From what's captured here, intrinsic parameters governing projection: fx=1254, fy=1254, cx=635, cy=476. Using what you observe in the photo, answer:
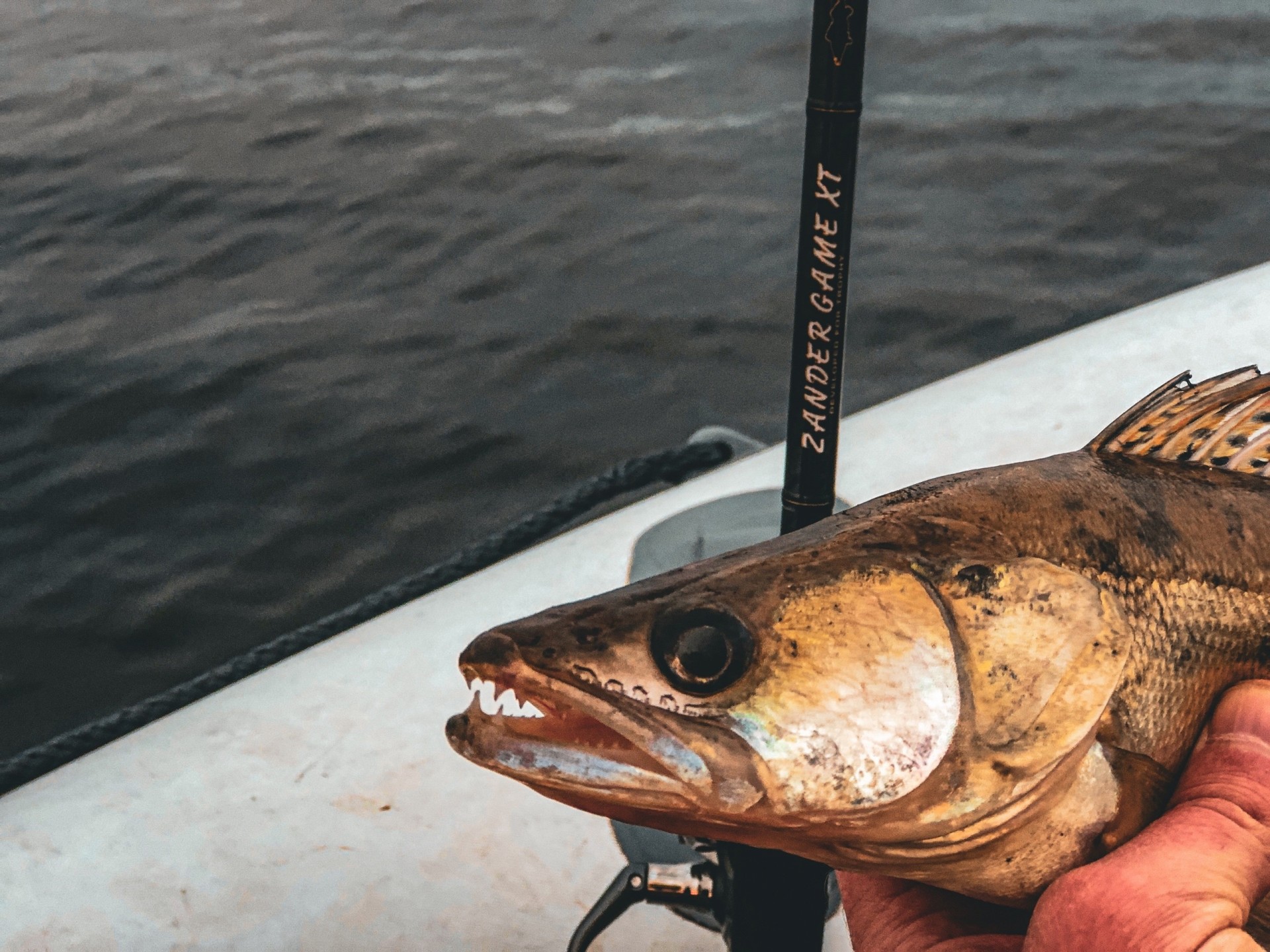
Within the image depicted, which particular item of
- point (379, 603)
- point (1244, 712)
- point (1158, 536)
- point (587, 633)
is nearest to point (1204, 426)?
point (1158, 536)

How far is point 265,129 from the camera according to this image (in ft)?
29.6

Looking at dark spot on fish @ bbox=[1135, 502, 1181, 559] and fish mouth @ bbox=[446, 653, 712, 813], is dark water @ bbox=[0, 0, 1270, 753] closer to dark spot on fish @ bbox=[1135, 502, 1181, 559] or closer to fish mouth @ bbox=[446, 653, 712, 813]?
fish mouth @ bbox=[446, 653, 712, 813]

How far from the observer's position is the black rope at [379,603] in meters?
2.83

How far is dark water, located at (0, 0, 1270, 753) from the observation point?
231 inches

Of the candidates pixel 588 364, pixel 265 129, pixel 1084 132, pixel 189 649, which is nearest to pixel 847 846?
pixel 189 649

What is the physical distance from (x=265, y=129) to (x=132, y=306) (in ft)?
7.66

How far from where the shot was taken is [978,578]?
4.46 feet

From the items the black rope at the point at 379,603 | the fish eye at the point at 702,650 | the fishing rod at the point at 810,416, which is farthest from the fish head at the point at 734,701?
the black rope at the point at 379,603

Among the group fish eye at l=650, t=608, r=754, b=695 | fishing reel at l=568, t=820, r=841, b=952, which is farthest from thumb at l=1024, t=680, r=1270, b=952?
fishing reel at l=568, t=820, r=841, b=952

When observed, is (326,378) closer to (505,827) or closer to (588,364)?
(588,364)

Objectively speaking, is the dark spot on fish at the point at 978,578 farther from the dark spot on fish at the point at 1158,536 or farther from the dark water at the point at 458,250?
the dark water at the point at 458,250

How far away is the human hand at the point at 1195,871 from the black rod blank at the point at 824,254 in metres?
0.78

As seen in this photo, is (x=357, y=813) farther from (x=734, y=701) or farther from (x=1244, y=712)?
(x=1244, y=712)

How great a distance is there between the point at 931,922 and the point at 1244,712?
509 mm
